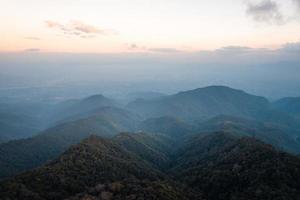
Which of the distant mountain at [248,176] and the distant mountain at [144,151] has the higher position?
the distant mountain at [248,176]

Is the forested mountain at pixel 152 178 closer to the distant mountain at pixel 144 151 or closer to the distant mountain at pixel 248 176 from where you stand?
the distant mountain at pixel 248 176

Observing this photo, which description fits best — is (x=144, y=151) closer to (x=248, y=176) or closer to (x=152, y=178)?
(x=152, y=178)

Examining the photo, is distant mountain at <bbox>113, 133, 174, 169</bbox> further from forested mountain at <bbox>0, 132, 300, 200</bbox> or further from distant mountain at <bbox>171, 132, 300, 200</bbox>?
distant mountain at <bbox>171, 132, 300, 200</bbox>

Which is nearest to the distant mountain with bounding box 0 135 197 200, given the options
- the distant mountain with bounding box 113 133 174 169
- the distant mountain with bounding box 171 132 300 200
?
the distant mountain with bounding box 171 132 300 200

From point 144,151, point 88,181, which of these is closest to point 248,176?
point 88,181

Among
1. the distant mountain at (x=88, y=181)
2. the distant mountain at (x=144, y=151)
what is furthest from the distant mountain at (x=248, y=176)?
the distant mountain at (x=144, y=151)

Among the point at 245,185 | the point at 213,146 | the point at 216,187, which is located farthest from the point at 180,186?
the point at 213,146

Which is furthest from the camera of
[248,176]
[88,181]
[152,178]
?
[152,178]

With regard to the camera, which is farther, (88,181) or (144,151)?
(144,151)

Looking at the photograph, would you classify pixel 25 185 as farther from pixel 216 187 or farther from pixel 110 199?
pixel 216 187

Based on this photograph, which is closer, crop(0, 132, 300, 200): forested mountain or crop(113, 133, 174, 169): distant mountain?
crop(0, 132, 300, 200): forested mountain
